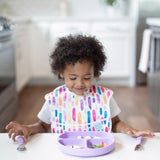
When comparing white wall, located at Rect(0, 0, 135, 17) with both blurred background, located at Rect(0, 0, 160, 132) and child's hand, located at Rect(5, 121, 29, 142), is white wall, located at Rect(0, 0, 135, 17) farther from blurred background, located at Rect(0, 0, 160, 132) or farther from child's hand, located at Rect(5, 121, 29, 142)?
child's hand, located at Rect(5, 121, 29, 142)

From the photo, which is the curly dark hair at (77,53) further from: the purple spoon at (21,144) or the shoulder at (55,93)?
the purple spoon at (21,144)

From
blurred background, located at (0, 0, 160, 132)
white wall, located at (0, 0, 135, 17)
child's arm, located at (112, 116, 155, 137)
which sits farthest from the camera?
white wall, located at (0, 0, 135, 17)

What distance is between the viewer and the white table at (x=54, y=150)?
754mm

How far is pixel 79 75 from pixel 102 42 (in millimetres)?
2968

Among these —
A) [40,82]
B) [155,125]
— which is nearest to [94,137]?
[155,125]

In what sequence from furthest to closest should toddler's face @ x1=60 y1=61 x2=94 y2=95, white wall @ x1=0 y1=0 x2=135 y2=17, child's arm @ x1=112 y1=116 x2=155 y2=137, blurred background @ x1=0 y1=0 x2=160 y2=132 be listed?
white wall @ x1=0 y1=0 x2=135 y2=17
blurred background @ x1=0 y1=0 x2=160 y2=132
toddler's face @ x1=60 y1=61 x2=94 y2=95
child's arm @ x1=112 y1=116 x2=155 y2=137

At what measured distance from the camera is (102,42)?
3969 mm

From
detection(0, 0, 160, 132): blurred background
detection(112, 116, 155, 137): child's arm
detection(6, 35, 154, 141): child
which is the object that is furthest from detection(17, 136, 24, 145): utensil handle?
detection(0, 0, 160, 132): blurred background

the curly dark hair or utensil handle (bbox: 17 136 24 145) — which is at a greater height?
the curly dark hair

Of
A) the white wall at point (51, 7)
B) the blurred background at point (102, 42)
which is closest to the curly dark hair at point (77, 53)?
the blurred background at point (102, 42)

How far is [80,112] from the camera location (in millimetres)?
1126

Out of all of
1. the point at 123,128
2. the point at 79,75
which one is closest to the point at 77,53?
the point at 79,75

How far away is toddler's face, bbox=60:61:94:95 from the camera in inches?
41.5

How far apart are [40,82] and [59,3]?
119 centimetres
